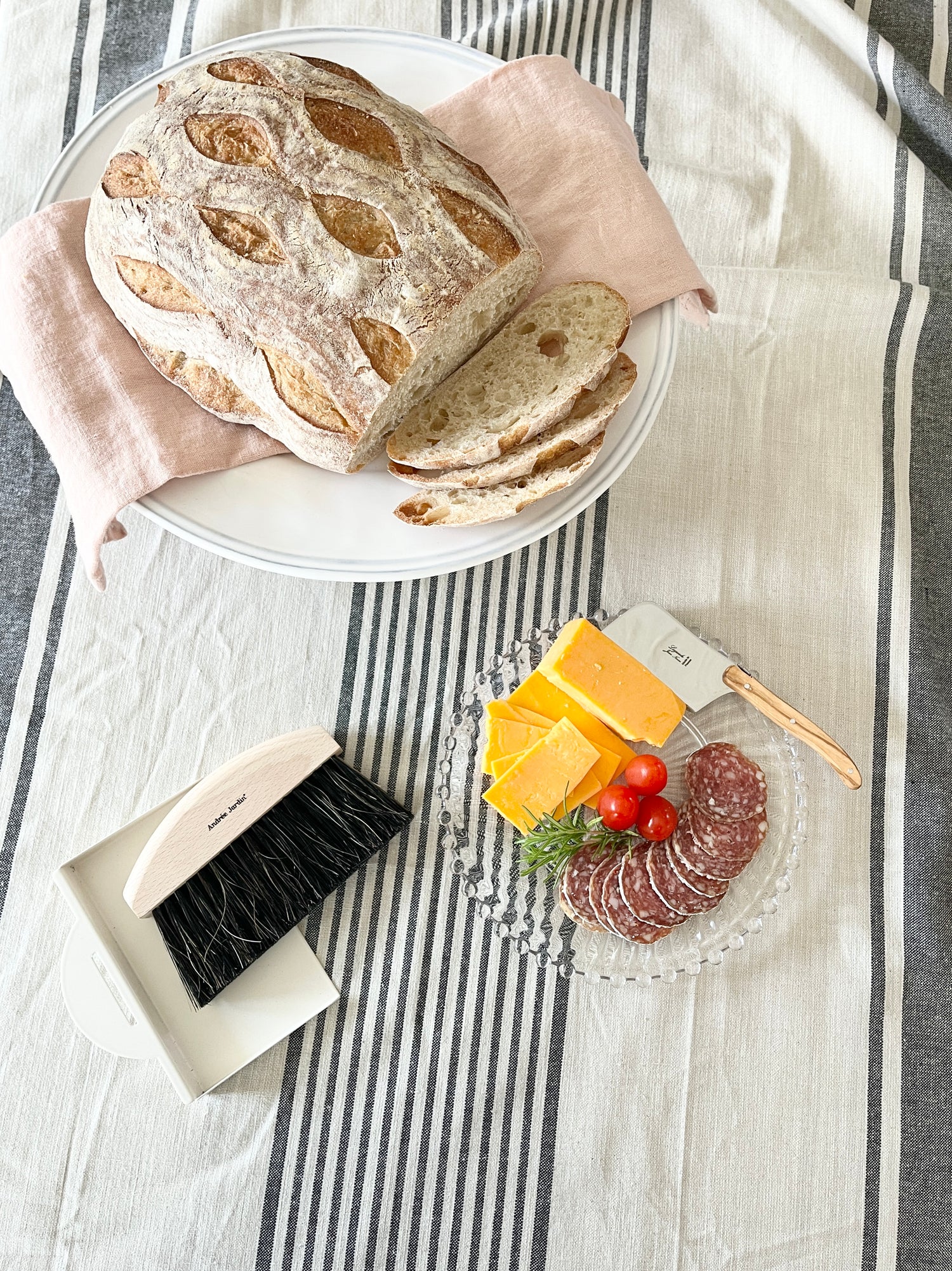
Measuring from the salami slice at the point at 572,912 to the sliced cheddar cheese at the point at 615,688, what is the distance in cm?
22

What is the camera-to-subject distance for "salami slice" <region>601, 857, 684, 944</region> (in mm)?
1218

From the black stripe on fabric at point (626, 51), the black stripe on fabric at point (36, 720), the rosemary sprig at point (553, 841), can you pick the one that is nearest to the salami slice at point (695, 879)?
the rosemary sprig at point (553, 841)

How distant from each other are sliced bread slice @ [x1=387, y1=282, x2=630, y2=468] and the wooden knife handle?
46cm

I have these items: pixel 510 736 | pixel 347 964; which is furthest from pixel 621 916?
pixel 347 964

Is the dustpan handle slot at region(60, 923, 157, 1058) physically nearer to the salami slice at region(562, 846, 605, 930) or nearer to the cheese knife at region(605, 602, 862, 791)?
the salami slice at region(562, 846, 605, 930)

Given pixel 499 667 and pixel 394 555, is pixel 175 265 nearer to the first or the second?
pixel 394 555

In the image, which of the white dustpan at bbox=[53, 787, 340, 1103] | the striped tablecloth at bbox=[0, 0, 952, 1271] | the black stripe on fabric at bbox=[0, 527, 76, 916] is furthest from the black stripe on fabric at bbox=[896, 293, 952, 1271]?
the black stripe on fabric at bbox=[0, 527, 76, 916]

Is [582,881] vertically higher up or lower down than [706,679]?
lower down

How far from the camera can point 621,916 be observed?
1219mm

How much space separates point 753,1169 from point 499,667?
30.6 inches

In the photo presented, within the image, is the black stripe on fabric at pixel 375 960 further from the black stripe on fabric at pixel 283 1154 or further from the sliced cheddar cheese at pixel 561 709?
the sliced cheddar cheese at pixel 561 709

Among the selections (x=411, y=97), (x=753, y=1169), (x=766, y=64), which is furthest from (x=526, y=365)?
(x=753, y=1169)

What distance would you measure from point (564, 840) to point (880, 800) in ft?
1.68

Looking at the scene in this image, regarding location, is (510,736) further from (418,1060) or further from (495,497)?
(418,1060)
